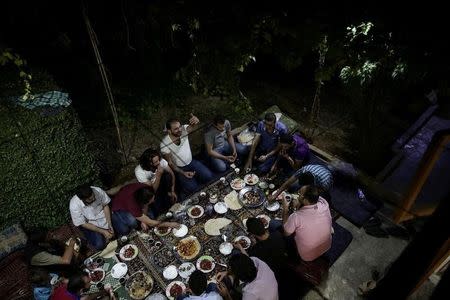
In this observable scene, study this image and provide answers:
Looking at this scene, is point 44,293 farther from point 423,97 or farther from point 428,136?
point 423,97

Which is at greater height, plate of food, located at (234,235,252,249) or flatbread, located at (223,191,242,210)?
flatbread, located at (223,191,242,210)

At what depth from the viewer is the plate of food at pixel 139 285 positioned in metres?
4.79

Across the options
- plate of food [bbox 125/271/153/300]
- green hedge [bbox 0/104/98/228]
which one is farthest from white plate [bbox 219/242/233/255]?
green hedge [bbox 0/104/98/228]

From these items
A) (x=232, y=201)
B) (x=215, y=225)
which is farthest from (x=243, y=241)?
(x=232, y=201)

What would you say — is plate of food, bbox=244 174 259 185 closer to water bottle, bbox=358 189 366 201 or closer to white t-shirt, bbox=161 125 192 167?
white t-shirt, bbox=161 125 192 167

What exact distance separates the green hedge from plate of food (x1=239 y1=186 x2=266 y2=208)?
3.20m

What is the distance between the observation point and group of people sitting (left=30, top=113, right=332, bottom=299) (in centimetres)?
497

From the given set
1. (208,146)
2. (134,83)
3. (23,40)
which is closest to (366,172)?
(208,146)

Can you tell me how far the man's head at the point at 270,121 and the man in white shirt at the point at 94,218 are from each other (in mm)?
3794

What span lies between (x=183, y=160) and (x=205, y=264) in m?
2.83

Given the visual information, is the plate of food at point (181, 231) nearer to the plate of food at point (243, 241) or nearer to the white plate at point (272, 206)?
the plate of food at point (243, 241)

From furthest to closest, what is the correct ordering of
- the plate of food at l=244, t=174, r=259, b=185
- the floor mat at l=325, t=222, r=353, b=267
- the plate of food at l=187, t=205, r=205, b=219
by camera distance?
the plate of food at l=244, t=174, r=259, b=185, the floor mat at l=325, t=222, r=353, b=267, the plate of food at l=187, t=205, r=205, b=219

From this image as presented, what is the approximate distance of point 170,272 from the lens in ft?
16.4

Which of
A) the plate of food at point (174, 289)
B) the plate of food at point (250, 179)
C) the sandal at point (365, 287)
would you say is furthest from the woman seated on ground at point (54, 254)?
the sandal at point (365, 287)
